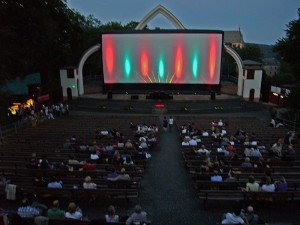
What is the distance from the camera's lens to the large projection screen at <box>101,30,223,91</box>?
3222cm

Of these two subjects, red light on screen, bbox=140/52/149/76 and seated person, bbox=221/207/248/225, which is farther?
red light on screen, bbox=140/52/149/76

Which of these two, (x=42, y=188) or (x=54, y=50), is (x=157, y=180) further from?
(x=54, y=50)

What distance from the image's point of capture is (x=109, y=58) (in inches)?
1296

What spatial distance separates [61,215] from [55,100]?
28624mm

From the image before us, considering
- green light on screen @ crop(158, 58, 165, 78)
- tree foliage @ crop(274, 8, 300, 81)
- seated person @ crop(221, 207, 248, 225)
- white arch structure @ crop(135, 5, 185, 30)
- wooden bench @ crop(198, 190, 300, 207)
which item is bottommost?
wooden bench @ crop(198, 190, 300, 207)

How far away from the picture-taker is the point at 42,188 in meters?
7.97

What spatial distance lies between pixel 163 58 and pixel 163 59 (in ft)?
0.38

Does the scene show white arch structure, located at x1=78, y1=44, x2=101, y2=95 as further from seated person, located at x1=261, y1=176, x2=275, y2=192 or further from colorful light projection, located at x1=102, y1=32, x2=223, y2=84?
seated person, located at x1=261, y1=176, x2=275, y2=192

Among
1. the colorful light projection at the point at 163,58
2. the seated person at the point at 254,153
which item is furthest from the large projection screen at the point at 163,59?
the seated person at the point at 254,153

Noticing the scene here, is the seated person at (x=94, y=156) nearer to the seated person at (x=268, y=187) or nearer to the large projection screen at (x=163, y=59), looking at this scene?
the seated person at (x=268, y=187)

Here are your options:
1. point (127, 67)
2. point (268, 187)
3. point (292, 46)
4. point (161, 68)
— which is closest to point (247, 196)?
point (268, 187)

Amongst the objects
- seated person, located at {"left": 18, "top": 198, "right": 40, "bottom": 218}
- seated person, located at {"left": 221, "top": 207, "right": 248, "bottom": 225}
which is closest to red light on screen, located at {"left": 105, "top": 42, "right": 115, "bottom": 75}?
seated person, located at {"left": 18, "top": 198, "right": 40, "bottom": 218}

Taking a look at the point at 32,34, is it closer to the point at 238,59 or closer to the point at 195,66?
the point at 195,66

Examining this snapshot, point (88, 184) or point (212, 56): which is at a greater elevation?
point (212, 56)
